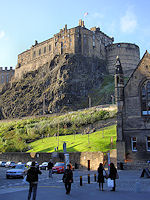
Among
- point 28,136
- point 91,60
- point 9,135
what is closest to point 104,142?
point 28,136

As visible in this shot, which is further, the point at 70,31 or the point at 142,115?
the point at 70,31

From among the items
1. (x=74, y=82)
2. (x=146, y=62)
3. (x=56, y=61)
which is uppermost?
(x=56, y=61)

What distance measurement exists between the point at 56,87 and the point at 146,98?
234 feet

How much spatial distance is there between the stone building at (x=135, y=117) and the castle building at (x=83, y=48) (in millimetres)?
78779

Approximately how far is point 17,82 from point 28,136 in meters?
60.4

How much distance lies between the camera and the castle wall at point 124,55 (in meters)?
112

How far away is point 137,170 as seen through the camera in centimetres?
2672

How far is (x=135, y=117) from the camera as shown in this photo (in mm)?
28344

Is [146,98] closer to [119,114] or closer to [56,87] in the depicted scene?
[119,114]

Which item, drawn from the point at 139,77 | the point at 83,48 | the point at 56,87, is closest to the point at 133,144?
the point at 139,77

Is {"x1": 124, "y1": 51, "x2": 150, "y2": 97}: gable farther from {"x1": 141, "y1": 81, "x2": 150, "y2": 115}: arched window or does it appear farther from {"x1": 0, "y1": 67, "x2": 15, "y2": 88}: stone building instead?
{"x1": 0, "y1": 67, "x2": 15, "y2": 88}: stone building

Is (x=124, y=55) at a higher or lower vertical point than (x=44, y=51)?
lower

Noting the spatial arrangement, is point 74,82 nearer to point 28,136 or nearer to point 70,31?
point 70,31

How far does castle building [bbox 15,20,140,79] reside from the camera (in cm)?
10694
